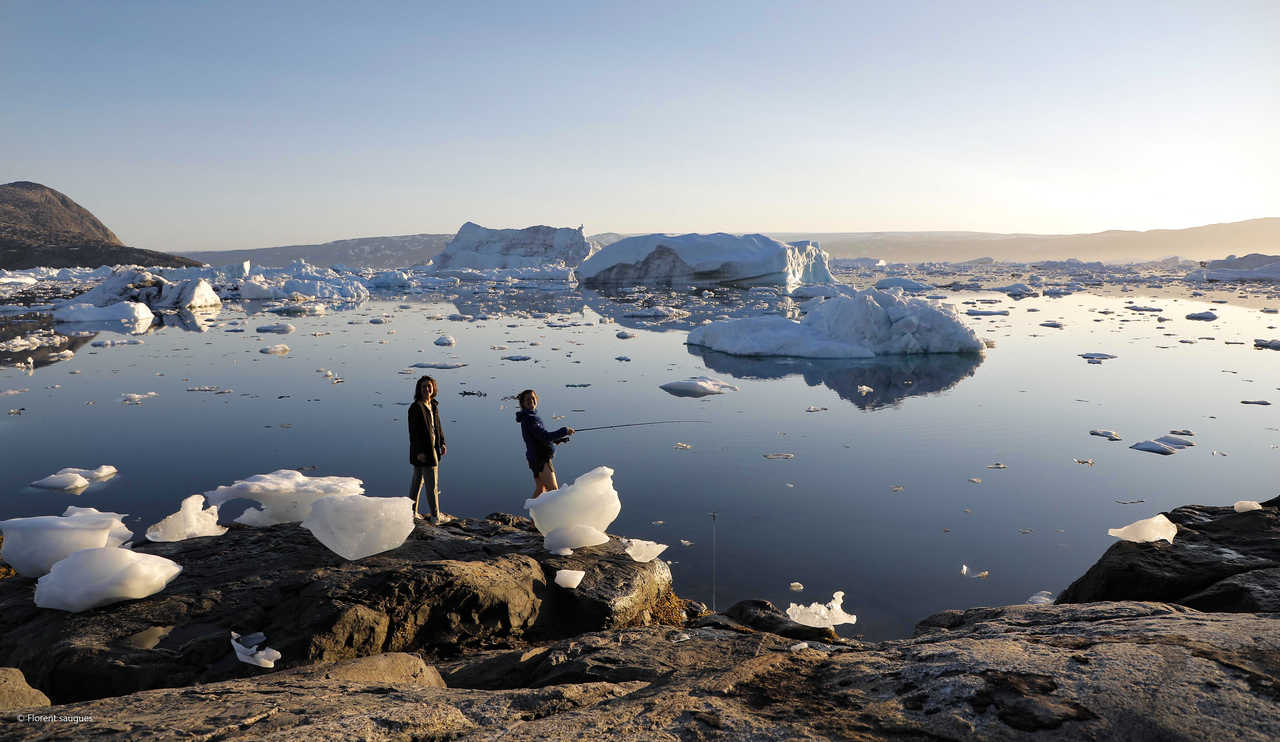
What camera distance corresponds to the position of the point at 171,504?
5.90 metres

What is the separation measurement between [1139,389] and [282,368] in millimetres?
14073

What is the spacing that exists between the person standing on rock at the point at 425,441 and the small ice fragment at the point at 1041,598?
3.62m

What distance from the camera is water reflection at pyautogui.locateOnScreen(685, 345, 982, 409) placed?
35.7ft

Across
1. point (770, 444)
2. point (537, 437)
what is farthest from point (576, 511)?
point (770, 444)

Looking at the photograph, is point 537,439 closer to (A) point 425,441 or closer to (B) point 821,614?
(A) point 425,441

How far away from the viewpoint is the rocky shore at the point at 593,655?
172 centimetres

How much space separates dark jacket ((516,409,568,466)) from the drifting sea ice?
2303 millimetres

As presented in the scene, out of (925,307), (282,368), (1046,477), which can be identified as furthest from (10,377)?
(925,307)

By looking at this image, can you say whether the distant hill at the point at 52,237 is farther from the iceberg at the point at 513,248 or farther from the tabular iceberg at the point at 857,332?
the tabular iceberg at the point at 857,332

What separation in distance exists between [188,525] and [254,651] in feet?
5.38

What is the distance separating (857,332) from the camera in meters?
14.7

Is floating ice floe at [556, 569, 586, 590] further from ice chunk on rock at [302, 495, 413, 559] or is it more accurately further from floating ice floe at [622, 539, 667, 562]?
ice chunk on rock at [302, 495, 413, 559]

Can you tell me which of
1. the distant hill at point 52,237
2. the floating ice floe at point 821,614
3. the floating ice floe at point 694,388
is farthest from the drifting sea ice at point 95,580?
the distant hill at point 52,237

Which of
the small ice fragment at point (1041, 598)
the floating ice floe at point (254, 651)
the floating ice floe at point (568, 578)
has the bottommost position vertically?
the small ice fragment at point (1041, 598)
